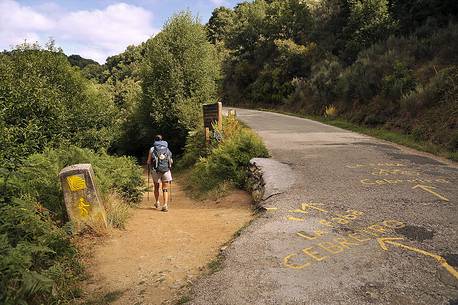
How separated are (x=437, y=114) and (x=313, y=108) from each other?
37.8 feet

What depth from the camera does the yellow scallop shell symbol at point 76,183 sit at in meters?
7.51

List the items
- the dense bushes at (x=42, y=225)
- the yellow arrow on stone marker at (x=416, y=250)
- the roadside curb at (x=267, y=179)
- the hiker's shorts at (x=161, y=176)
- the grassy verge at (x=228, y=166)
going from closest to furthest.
Answer: the dense bushes at (x=42, y=225), the yellow arrow on stone marker at (x=416, y=250), the roadside curb at (x=267, y=179), the hiker's shorts at (x=161, y=176), the grassy verge at (x=228, y=166)

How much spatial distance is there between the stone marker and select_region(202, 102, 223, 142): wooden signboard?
22.0 ft

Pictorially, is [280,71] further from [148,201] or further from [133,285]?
[133,285]

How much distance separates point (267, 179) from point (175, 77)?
12600mm

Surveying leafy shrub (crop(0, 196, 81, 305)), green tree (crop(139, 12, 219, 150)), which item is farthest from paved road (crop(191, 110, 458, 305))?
green tree (crop(139, 12, 219, 150))

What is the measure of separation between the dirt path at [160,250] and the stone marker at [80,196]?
0.59 metres

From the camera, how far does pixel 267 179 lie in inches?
373

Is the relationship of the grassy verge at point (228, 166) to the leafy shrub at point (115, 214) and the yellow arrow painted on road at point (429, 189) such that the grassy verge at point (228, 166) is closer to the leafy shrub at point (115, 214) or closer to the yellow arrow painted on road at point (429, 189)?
the leafy shrub at point (115, 214)

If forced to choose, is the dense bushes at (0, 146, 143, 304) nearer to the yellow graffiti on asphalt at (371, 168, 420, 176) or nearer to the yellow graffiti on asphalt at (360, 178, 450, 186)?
the yellow graffiti on asphalt at (360, 178, 450, 186)

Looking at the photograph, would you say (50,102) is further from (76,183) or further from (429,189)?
(429,189)

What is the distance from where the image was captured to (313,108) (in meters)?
25.2

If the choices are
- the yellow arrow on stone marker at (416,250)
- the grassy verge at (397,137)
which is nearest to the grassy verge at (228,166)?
the grassy verge at (397,137)

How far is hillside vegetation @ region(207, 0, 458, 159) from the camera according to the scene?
49.5 feet
